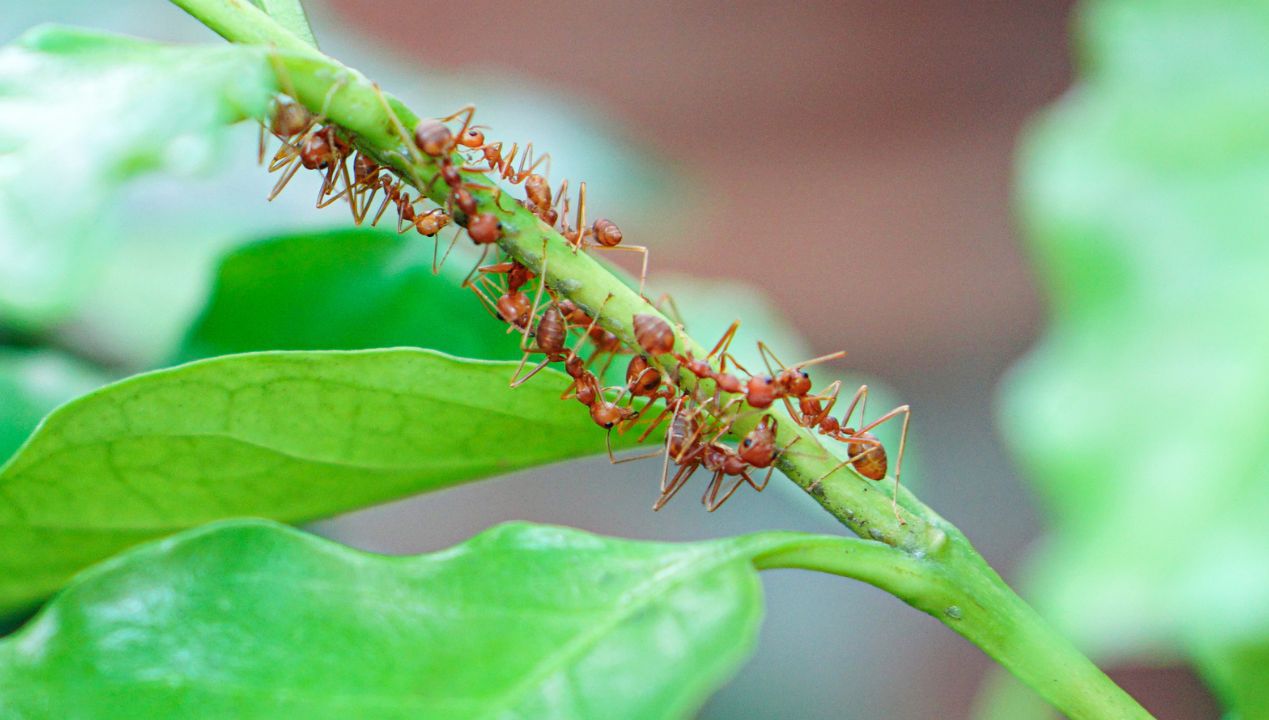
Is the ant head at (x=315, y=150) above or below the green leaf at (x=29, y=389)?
above

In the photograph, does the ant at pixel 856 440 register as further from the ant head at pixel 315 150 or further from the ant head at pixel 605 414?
the ant head at pixel 315 150

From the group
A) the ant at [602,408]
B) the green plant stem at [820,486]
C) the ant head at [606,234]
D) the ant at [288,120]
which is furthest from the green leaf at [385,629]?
the ant head at [606,234]

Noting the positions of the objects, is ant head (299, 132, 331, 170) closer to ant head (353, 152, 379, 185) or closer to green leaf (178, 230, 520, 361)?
ant head (353, 152, 379, 185)

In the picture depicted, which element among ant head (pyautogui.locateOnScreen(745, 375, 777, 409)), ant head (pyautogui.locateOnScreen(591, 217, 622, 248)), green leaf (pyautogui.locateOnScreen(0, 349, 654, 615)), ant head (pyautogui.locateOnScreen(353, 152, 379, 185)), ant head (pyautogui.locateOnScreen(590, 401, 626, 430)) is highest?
ant head (pyautogui.locateOnScreen(591, 217, 622, 248))

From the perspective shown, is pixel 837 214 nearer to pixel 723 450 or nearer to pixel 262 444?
pixel 723 450

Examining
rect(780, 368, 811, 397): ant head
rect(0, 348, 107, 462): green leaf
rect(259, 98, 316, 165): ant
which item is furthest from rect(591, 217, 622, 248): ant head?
rect(0, 348, 107, 462): green leaf

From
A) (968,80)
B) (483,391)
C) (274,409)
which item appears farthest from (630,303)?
(968,80)

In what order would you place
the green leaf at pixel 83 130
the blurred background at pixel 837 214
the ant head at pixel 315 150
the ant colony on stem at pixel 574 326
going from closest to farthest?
1. the green leaf at pixel 83 130
2. the ant colony on stem at pixel 574 326
3. the ant head at pixel 315 150
4. the blurred background at pixel 837 214
